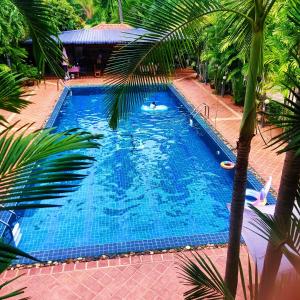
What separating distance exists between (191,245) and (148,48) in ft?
13.0

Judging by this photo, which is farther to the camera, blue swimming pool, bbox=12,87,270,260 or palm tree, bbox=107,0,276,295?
blue swimming pool, bbox=12,87,270,260

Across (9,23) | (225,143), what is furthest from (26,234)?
(9,23)

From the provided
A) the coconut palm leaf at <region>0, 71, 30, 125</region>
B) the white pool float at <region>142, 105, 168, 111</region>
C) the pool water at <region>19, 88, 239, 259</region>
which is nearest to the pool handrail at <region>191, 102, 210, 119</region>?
the pool water at <region>19, 88, 239, 259</region>

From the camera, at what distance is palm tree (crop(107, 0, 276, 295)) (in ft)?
8.50

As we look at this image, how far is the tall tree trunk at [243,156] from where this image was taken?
104 inches

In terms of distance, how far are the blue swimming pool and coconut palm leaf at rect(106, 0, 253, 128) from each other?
0.24 meters

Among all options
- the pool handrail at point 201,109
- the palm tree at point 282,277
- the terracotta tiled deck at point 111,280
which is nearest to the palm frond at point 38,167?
the palm tree at point 282,277

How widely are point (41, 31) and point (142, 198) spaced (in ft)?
21.0

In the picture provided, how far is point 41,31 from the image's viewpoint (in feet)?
6.22

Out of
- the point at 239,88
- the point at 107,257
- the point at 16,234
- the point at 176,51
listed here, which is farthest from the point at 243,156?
the point at 239,88

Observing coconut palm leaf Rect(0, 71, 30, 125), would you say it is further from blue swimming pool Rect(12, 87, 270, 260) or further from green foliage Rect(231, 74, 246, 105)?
green foliage Rect(231, 74, 246, 105)

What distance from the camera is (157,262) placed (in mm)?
5211

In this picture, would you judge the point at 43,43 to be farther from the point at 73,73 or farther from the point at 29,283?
the point at 73,73

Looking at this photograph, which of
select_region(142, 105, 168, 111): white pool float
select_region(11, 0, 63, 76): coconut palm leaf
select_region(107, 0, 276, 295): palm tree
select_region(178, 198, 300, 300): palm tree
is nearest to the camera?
select_region(178, 198, 300, 300): palm tree
